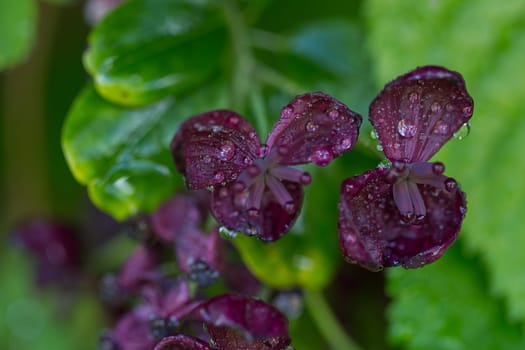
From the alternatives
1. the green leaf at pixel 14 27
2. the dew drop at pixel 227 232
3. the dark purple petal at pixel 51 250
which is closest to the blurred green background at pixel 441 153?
the green leaf at pixel 14 27

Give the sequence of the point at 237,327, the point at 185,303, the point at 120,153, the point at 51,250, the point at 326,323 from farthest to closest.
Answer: the point at 51,250 → the point at 326,323 → the point at 120,153 → the point at 185,303 → the point at 237,327

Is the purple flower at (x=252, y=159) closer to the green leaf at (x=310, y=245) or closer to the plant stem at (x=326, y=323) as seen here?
the green leaf at (x=310, y=245)

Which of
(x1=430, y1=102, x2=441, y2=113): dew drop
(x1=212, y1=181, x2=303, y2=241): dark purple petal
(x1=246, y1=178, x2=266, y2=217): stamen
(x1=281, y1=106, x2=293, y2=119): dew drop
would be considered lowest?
(x1=212, y1=181, x2=303, y2=241): dark purple petal

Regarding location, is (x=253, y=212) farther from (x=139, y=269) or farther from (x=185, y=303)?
(x=139, y=269)

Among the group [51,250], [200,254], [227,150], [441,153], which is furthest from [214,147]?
[51,250]

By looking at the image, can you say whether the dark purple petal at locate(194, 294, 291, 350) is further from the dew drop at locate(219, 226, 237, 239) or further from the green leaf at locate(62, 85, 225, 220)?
the green leaf at locate(62, 85, 225, 220)

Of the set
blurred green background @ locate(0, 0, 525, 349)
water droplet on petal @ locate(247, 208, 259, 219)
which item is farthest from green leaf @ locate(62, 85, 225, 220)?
water droplet on petal @ locate(247, 208, 259, 219)
